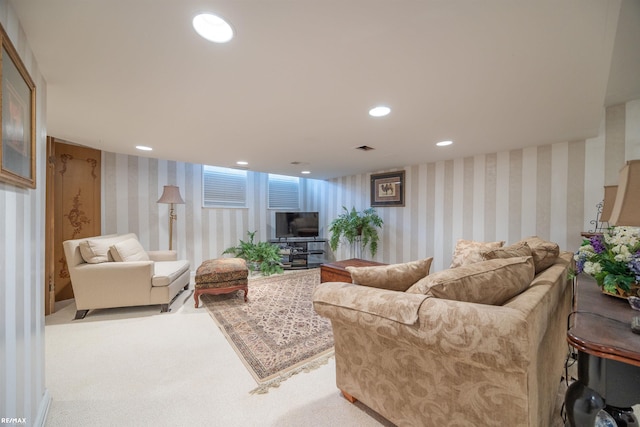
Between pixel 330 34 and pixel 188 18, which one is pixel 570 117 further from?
pixel 188 18

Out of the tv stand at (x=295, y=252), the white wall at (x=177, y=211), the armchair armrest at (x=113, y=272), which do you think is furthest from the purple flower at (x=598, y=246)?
the white wall at (x=177, y=211)

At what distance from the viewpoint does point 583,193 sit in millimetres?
2615

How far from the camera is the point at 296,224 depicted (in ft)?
17.8

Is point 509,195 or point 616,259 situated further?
point 509,195

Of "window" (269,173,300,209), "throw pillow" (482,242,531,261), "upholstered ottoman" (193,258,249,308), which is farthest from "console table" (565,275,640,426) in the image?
"window" (269,173,300,209)

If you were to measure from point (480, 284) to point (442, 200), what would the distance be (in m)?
3.07

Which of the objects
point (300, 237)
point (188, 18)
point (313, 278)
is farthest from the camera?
point (300, 237)

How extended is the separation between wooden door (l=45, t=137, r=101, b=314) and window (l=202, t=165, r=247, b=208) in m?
1.61

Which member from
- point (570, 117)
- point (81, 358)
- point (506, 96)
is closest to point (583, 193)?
point (570, 117)

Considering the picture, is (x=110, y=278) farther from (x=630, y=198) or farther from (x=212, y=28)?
(x=630, y=198)

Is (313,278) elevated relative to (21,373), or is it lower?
lower

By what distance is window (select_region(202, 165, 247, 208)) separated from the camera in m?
4.71

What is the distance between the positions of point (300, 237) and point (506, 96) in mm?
4514

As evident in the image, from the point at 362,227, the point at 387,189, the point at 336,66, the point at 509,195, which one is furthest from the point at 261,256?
the point at 509,195
